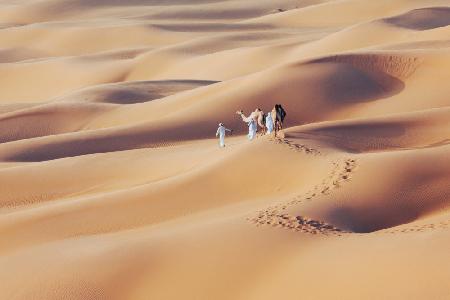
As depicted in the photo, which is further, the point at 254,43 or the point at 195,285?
the point at 254,43

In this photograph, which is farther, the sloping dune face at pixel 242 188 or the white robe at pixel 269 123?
the white robe at pixel 269 123

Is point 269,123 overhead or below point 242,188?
overhead

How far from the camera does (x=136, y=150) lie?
19.1 m

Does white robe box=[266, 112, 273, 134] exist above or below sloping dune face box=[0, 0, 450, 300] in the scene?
above

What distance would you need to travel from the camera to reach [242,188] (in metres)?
12.9

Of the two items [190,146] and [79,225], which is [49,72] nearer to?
[190,146]

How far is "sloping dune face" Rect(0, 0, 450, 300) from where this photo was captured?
9.02 m

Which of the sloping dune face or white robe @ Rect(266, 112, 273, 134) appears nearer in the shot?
the sloping dune face

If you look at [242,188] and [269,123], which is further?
[269,123]

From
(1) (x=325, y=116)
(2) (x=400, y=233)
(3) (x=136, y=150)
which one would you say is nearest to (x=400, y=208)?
(2) (x=400, y=233)

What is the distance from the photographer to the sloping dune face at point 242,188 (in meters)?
9.02

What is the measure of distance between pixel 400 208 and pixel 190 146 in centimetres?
882

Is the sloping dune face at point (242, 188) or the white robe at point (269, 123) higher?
the white robe at point (269, 123)

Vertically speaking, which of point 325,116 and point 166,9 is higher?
point 166,9
